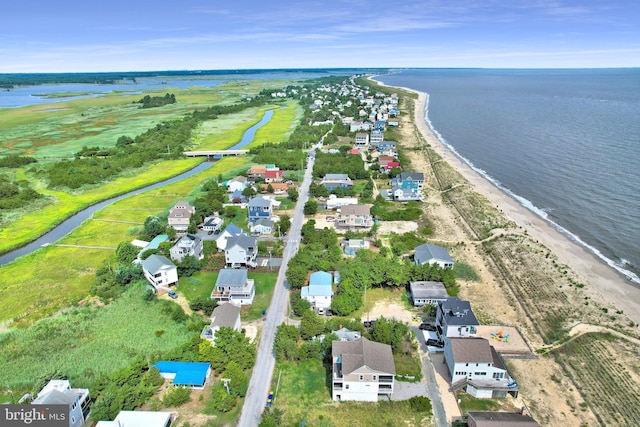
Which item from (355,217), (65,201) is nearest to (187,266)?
(355,217)

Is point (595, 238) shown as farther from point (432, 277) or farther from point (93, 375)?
point (93, 375)

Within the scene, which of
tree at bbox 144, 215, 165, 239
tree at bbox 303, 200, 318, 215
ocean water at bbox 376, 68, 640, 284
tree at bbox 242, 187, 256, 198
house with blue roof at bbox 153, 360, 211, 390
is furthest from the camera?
tree at bbox 242, 187, 256, 198

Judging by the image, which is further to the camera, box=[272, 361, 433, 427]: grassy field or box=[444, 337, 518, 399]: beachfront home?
box=[444, 337, 518, 399]: beachfront home

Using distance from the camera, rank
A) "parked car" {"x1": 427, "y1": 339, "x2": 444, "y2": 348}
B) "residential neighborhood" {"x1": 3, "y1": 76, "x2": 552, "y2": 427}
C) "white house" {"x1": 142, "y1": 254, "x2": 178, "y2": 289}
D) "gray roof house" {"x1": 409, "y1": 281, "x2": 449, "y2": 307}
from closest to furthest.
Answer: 1. "residential neighborhood" {"x1": 3, "y1": 76, "x2": 552, "y2": 427}
2. "parked car" {"x1": 427, "y1": 339, "x2": 444, "y2": 348}
3. "gray roof house" {"x1": 409, "y1": 281, "x2": 449, "y2": 307}
4. "white house" {"x1": 142, "y1": 254, "x2": 178, "y2": 289}

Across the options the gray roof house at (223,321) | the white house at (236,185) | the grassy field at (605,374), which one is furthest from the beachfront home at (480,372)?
the white house at (236,185)

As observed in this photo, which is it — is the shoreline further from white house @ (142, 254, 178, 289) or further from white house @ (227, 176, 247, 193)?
white house @ (142, 254, 178, 289)

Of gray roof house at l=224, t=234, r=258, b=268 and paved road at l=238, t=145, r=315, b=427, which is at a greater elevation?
gray roof house at l=224, t=234, r=258, b=268

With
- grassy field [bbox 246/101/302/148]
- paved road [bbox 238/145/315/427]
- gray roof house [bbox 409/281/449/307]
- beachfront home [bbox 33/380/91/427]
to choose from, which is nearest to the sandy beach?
gray roof house [bbox 409/281/449/307]
